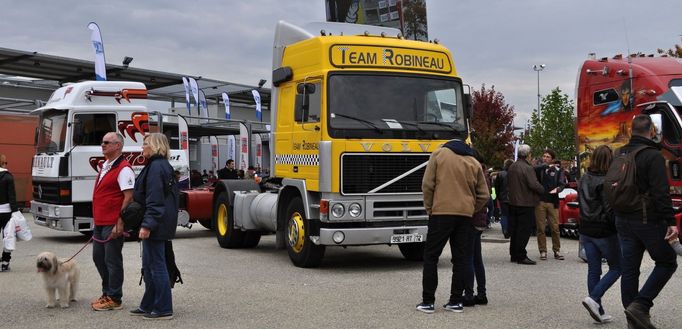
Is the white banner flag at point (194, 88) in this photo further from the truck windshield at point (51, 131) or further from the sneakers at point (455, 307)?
the sneakers at point (455, 307)

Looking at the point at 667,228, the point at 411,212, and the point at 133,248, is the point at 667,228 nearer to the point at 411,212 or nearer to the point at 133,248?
the point at 411,212

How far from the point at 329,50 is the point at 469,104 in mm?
2180

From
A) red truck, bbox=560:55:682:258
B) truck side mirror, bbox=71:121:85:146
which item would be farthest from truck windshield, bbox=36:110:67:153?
red truck, bbox=560:55:682:258

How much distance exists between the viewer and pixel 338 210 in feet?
31.0

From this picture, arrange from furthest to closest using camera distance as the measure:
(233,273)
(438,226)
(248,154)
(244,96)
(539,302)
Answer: (244,96)
(248,154)
(233,273)
(539,302)
(438,226)

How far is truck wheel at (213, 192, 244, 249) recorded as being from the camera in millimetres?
12664

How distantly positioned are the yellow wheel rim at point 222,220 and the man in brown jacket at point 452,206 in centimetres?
660

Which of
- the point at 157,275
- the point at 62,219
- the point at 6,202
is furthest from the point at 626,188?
the point at 62,219

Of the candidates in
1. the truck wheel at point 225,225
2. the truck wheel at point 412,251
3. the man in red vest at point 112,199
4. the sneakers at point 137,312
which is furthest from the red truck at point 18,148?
the sneakers at point 137,312

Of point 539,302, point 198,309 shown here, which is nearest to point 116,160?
point 198,309

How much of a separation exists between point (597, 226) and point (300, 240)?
4666 mm

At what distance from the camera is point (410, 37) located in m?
11.8

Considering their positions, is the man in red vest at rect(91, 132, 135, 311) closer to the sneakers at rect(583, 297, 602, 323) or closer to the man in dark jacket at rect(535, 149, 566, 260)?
the sneakers at rect(583, 297, 602, 323)

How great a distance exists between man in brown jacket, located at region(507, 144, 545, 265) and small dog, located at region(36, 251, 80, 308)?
20.8 feet
